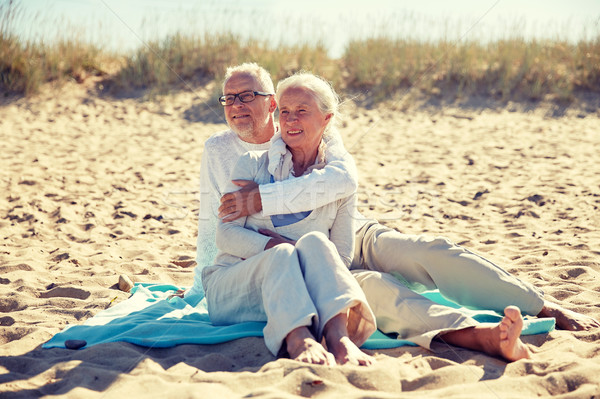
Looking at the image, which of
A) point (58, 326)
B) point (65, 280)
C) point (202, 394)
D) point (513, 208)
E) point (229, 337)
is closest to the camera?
point (202, 394)

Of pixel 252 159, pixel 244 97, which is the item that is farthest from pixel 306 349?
pixel 244 97

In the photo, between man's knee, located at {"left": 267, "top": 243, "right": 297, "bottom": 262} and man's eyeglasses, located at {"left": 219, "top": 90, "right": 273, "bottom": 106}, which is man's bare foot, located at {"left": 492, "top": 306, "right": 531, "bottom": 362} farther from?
man's eyeglasses, located at {"left": 219, "top": 90, "right": 273, "bottom": 106}

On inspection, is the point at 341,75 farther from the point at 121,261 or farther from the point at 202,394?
the point at 202,394

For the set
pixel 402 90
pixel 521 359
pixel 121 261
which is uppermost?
pixel 402 90

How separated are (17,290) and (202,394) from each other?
222 cm

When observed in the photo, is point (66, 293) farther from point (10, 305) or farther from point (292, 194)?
point (292, 194)

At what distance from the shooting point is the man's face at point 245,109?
3.77 m

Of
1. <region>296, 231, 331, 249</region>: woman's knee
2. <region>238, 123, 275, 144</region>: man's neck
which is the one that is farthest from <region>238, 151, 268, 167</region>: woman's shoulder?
<region>296, 231, 331, 249</region>: woman's knee

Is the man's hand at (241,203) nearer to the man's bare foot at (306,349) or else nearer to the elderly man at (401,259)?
the elderly man at (401,259)

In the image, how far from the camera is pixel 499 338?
8.73ft

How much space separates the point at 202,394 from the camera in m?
2.29

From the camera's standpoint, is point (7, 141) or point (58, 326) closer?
point (58, 326)

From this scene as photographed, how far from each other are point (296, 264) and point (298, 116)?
0.87 metres

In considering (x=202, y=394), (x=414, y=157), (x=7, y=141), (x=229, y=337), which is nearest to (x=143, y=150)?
(x=7, y=141)
